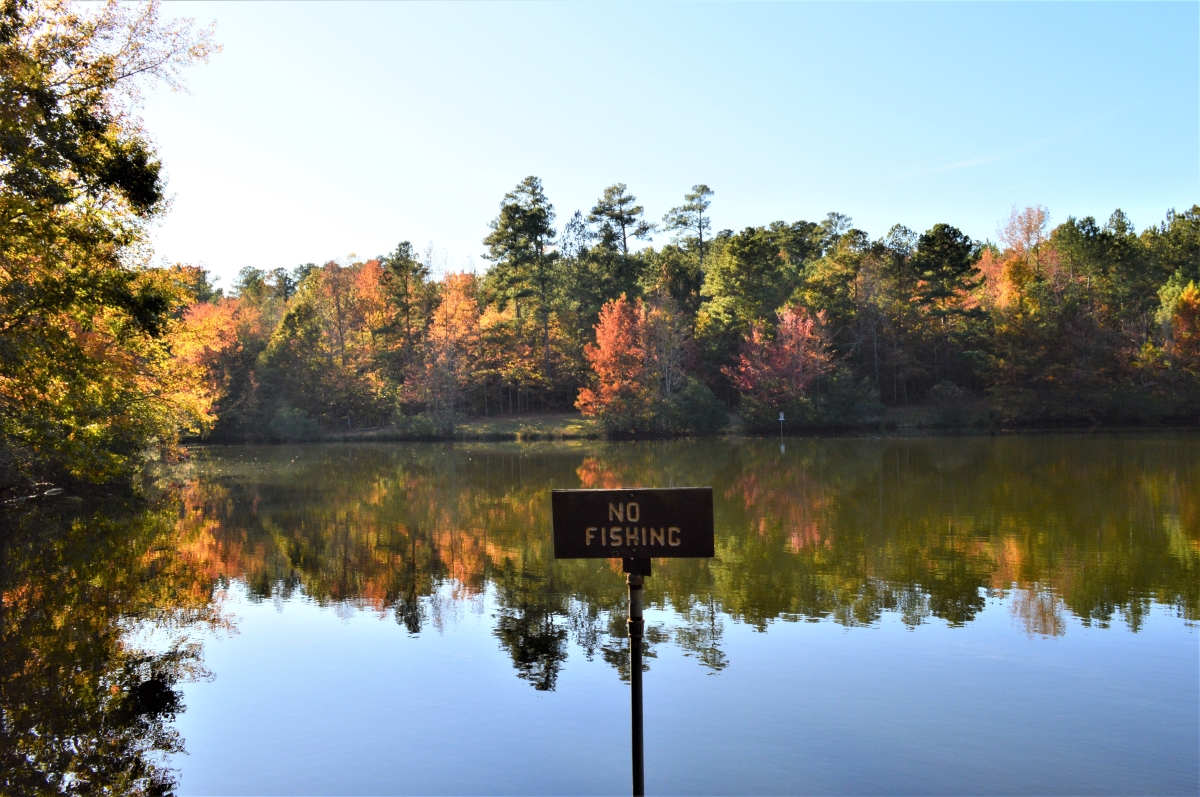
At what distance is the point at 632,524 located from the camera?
16.5 feet

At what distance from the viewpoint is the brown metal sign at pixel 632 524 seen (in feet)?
16.2

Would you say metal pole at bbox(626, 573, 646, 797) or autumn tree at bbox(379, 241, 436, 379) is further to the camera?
autumn tree at bbox(379, 241, 436, 379)

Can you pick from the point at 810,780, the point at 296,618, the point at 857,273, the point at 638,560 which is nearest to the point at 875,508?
the point at 296,618

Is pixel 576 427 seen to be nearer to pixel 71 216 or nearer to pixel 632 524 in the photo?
pixel 71 216

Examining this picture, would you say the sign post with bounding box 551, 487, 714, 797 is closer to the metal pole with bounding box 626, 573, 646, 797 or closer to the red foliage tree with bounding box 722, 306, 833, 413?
the metal pole with bounding box 626, 573, 646, 797

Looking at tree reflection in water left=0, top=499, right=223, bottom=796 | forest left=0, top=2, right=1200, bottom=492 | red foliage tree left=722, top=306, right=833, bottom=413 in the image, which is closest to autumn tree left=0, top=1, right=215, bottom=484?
tree reflection in water left=0, top=499, right=223, bottom=796

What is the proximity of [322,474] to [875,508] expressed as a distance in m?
21.8

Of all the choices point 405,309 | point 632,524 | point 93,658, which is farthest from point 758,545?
point 405,309

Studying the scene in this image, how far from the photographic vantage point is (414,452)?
46.5 metres

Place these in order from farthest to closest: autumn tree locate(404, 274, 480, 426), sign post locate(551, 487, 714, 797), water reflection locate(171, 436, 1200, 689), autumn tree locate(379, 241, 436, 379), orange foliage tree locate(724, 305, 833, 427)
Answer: autumn tree locate(379, 241, 436, 379)
autumn tree locate(404, 274, 480, 426)
orange foliage tree locate(724, 305, 833, 427)
water reflection locate(171, 436, 1200, 689)
sign post locate(551, 487, 714, 797)

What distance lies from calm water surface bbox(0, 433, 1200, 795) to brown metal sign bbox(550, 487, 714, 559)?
2402 millimetres

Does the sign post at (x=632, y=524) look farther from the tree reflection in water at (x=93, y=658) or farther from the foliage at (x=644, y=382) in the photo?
the foliage at (x=644, y=382)


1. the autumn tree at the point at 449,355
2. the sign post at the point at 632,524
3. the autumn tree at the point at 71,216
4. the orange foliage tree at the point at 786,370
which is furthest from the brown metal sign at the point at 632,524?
the autumn tree at the point at 449,355

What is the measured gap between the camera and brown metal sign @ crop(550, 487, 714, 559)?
4949 millimetres
